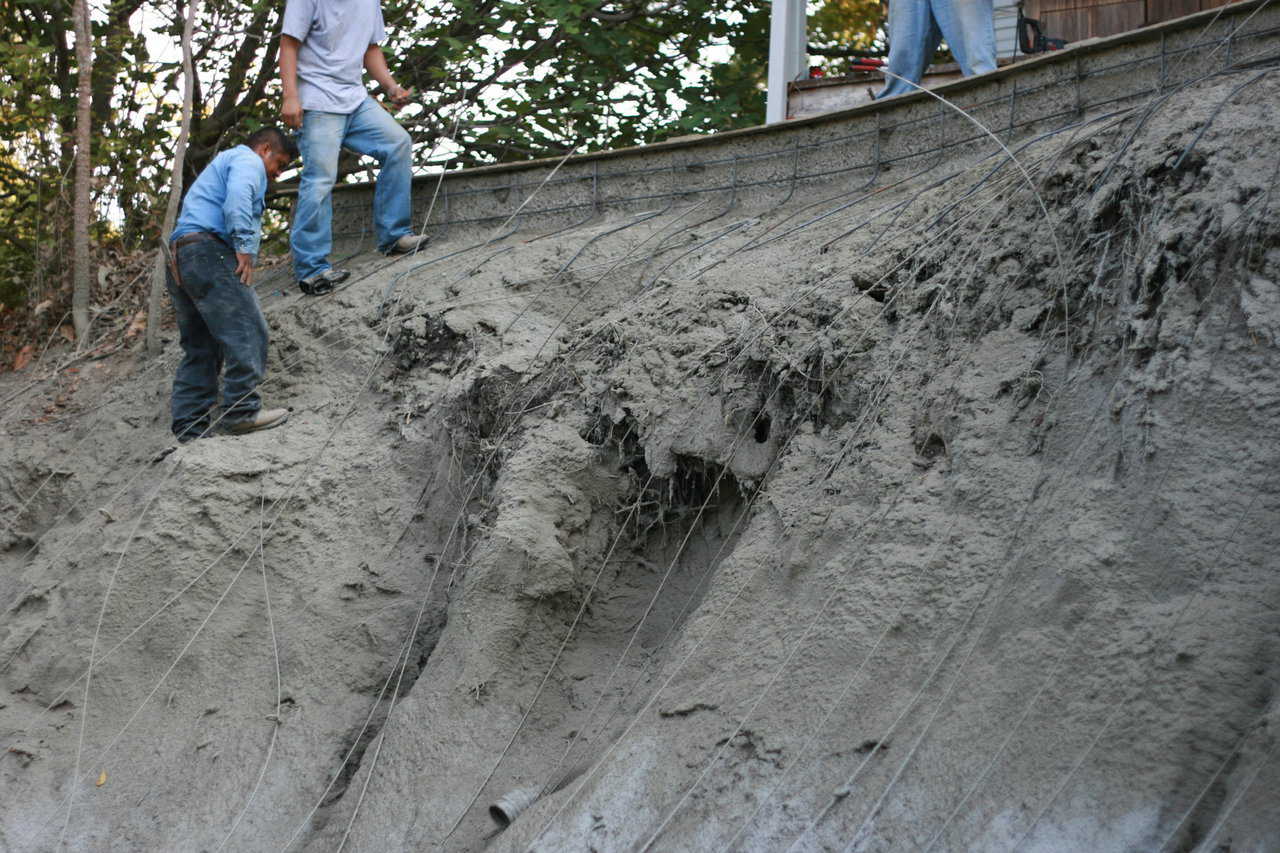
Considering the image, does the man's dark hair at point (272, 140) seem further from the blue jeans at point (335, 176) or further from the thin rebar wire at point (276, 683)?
the thin rebar wire at point (276, 683)

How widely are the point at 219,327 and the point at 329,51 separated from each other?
1.72 meters

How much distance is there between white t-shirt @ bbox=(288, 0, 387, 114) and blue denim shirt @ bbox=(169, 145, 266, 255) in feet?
2.46

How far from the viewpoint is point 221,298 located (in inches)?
237

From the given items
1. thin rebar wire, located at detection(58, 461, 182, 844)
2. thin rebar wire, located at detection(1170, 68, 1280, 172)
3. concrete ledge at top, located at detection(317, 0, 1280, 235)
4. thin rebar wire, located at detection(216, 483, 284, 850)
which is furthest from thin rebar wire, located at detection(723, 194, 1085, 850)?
thin rebar wire, located at detection(58, 461, 182, 844)

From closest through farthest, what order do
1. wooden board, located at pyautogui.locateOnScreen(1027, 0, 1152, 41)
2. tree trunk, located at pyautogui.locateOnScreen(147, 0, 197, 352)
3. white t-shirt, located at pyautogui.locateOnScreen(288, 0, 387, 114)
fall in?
1. white t-shirt, located at pyautogui.locateOnScreen(288, 0, 387, 114)
2. tree trunk, located at pyautogui.locateOnScreen(147, 0, 197, 352)
3. wooden board, located at pyautogui.locateOnScreen(1027, 0, 1152, 41)

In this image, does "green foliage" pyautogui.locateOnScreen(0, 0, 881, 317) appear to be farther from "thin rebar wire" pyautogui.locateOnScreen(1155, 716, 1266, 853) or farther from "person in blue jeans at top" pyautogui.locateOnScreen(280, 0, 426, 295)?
"thin rebar wire" pyautogui.locateOnScreen(1155, 716, 1266, 853)

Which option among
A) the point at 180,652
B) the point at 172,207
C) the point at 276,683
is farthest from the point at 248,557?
the point at 172,207

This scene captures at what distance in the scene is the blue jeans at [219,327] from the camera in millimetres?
6012

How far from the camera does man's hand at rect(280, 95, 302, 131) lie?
673 centimetres

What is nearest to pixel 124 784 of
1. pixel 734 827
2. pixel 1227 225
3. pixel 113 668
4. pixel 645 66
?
pixel 113 668

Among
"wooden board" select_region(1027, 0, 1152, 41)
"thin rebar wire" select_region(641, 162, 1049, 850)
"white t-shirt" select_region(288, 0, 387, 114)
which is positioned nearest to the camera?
"thin rebar wire" select_region(641, 162, 1049, 850)

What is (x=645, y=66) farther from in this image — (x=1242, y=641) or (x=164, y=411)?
(x=1242, y=641)

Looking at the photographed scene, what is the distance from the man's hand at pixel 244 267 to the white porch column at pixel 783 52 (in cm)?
301

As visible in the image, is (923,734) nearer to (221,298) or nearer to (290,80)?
(221,298)
